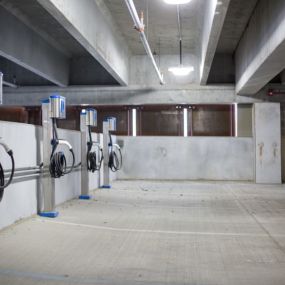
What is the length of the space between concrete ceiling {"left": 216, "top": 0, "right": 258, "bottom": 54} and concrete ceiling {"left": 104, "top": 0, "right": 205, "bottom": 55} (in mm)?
648

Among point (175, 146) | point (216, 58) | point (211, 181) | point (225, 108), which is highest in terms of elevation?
point (216, 58)

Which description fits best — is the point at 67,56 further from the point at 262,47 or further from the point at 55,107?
the point at 55,107

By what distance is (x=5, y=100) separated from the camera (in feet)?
44.0

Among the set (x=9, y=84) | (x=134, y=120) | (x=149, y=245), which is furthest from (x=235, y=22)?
(x=9, y=84)

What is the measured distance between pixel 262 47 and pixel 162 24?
9.86ft

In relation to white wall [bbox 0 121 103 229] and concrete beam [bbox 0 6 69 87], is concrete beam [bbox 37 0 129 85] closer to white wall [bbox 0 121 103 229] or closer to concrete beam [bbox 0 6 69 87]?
white wall [bbox 0 121 103 229]

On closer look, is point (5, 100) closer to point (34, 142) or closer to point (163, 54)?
point (163, 54)

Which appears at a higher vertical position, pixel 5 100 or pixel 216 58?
pixel 216 58

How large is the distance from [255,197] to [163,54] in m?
5.77

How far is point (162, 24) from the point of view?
9.97 m

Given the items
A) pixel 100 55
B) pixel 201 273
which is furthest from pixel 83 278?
pixel 100 55

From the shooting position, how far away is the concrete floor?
3.46 m

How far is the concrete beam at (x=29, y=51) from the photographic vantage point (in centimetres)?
861

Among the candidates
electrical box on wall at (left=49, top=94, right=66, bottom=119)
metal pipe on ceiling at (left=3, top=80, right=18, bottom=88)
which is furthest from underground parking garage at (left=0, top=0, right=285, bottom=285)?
metal pipe on ceiling at (left=3, top=80, right=18, bottom=88)
